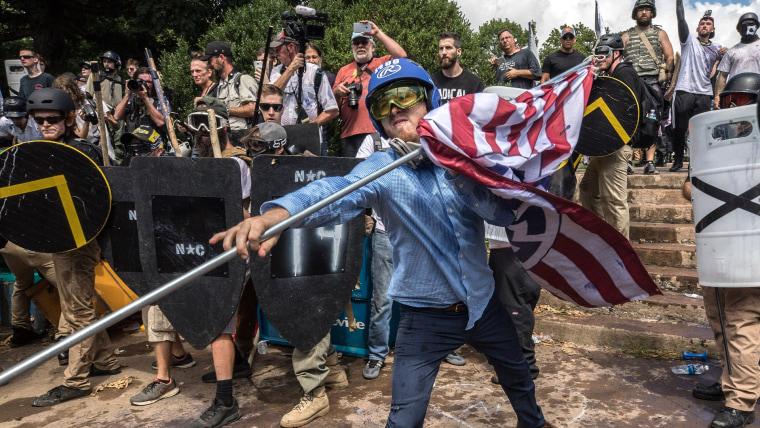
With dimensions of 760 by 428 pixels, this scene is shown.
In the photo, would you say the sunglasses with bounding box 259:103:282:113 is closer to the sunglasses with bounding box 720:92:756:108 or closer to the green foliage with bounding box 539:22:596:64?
the sunglasses with bounding box 720:92:756:108

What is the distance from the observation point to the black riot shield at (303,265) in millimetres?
3742

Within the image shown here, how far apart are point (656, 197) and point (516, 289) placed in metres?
3.69

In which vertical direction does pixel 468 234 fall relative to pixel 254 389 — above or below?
above

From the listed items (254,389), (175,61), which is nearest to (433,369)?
(254,389)

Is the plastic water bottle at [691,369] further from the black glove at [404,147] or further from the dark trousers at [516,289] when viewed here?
the black glove at [404,147]

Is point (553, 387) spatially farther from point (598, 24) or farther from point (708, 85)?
point (598, 24)

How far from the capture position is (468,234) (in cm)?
247

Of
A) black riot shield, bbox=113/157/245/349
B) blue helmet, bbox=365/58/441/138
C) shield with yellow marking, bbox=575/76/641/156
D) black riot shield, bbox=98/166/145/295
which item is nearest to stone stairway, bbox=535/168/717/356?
shield with yellow marking, bbox=575/76/641/156

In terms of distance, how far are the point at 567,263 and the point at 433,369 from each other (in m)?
0.84

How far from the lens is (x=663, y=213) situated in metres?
6.52

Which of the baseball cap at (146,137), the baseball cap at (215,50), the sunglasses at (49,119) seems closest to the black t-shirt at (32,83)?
the baseball cap at (215,50)

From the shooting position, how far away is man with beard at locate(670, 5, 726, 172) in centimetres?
770

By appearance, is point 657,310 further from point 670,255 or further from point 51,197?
point 51,197

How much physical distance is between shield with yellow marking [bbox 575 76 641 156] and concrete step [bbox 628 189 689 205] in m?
2.70
